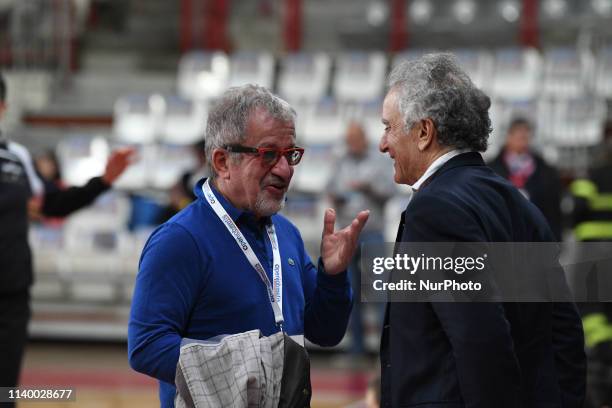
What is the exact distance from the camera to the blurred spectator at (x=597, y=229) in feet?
17.7

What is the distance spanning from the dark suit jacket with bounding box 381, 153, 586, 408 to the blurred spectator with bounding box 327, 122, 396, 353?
478cm

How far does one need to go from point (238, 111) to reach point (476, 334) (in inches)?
34.7

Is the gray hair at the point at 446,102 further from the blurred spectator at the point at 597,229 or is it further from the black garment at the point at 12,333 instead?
the blurred spectator at the point at 597,229

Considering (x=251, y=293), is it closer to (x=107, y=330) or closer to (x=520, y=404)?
(x=520, y=404)

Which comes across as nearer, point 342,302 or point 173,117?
point 342,302

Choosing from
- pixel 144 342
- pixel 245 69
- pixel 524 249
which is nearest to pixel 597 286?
pixel 524 249

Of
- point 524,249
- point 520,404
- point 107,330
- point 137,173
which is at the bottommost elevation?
point 107,330

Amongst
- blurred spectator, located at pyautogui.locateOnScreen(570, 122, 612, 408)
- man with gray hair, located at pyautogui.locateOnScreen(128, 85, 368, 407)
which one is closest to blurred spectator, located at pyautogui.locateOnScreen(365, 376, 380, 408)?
blurred spectator, located at pyautogui.locateOnScreen(570, 122, 612, 408)

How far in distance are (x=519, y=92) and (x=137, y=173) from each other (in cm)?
405

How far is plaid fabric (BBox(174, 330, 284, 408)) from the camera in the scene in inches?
99.7

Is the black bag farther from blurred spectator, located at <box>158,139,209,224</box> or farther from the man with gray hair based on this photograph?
blurred spectator, located at <box>158,139,209,224</box>

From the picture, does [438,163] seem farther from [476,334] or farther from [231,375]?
[231,375]

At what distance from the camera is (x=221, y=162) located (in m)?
2.94

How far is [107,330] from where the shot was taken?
884 centimetres
